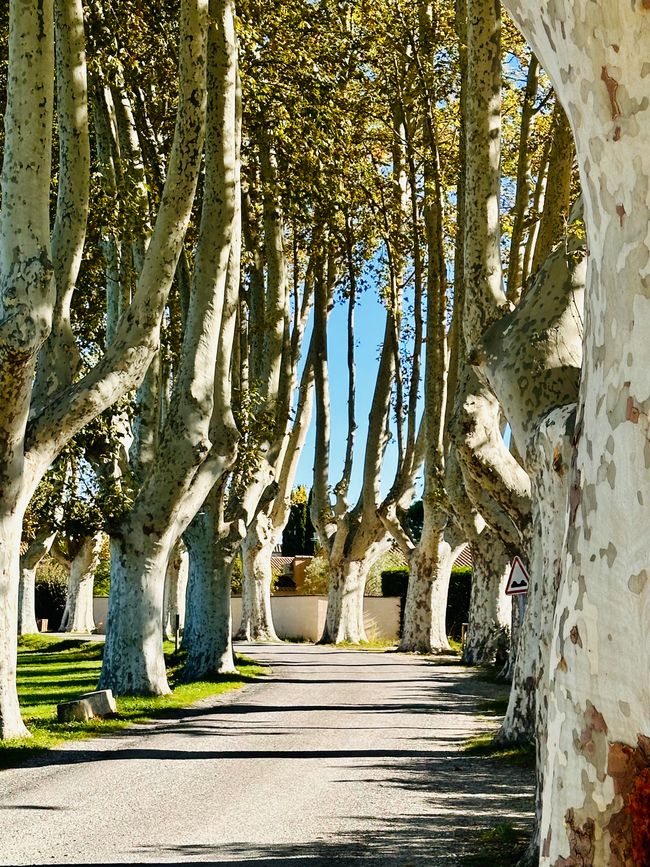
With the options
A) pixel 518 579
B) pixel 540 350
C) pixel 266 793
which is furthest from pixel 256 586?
pixel 540 350

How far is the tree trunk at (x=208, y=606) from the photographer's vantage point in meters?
20.2

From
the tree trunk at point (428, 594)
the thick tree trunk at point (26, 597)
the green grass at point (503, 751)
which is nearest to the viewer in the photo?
the green grass at point (503, 751)

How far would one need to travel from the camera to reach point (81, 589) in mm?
45594

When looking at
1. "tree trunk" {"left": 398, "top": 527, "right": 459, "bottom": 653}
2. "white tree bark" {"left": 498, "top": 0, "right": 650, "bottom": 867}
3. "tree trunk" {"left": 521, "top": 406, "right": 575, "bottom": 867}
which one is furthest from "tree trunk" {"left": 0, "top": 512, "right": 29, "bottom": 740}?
"tree trunk" {"left": 398, "top": 527, "right": 459, "bottom": 653}

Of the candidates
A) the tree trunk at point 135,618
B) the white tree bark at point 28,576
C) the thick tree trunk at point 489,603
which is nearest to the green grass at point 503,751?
the tree trunk at point 135,618

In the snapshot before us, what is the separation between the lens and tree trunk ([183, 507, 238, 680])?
794 inches

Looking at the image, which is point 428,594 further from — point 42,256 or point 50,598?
point 50,598

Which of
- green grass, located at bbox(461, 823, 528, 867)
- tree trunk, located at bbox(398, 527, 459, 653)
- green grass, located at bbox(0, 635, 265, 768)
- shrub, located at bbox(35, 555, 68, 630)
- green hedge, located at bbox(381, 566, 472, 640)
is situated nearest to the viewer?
green grass, located at bbox(461, 823, 528, 867)

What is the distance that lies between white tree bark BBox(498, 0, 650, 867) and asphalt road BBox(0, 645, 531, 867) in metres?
3.99

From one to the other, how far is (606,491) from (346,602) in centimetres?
3438

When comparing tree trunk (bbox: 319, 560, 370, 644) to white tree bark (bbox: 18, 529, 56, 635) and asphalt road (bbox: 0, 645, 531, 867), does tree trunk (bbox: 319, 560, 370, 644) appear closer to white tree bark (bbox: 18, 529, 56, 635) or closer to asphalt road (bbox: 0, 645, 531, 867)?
white tree bark (bbox: 18, 529, 56, 635)

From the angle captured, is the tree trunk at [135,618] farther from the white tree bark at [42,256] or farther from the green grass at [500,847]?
the green grass at [500,847]

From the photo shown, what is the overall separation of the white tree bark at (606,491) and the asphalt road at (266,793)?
399cm

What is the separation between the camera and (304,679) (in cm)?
2173
